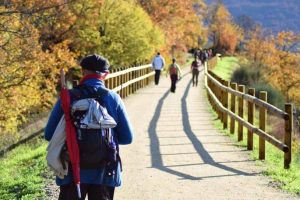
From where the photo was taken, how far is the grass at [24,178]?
8385 millimetres

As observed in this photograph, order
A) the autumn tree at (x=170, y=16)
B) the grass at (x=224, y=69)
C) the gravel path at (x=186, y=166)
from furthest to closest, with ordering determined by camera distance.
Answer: the grass at (x=224, y=69) → the autumn tree at (x=170, y=16) → the gravel path at (x=186, y=166)

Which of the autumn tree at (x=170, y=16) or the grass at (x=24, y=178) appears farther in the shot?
the autumn tree at (x=170, y=16)

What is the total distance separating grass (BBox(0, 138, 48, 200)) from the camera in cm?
839

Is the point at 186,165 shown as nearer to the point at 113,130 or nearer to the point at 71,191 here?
the point at 113,130

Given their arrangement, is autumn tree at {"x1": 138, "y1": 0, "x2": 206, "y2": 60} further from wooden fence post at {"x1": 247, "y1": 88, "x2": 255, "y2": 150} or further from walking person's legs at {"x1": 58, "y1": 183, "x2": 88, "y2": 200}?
walking person's legs at {"x1": 58, "y1": 183, "x2": 88, "y2": 200}

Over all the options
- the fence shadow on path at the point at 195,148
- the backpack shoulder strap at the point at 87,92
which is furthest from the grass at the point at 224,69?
the backpack shoulder strap at the point at 87,92

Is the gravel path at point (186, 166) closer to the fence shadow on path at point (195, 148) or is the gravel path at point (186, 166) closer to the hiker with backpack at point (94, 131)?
the fence shadow on path at point (195, 148)

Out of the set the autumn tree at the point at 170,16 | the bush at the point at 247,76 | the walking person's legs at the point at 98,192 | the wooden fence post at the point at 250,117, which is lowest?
the bush at the point at 247,76

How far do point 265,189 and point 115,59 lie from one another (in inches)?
945

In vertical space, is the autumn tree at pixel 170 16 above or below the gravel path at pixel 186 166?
above

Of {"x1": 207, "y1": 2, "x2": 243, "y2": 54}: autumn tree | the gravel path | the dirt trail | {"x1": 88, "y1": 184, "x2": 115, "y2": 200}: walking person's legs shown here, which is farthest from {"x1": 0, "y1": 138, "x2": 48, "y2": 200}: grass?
{"x1": 207, "y1": 2, "x2": 243, "y2": 54}: autumn tree

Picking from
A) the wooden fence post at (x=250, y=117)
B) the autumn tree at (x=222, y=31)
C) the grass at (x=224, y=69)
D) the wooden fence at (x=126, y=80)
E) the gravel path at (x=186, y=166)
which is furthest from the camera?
the autumn tree at (x=222, y=31)

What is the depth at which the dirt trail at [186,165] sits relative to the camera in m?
8.34

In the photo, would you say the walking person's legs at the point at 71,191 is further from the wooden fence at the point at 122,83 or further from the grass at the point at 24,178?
the wooden fence at the point at 122,83
